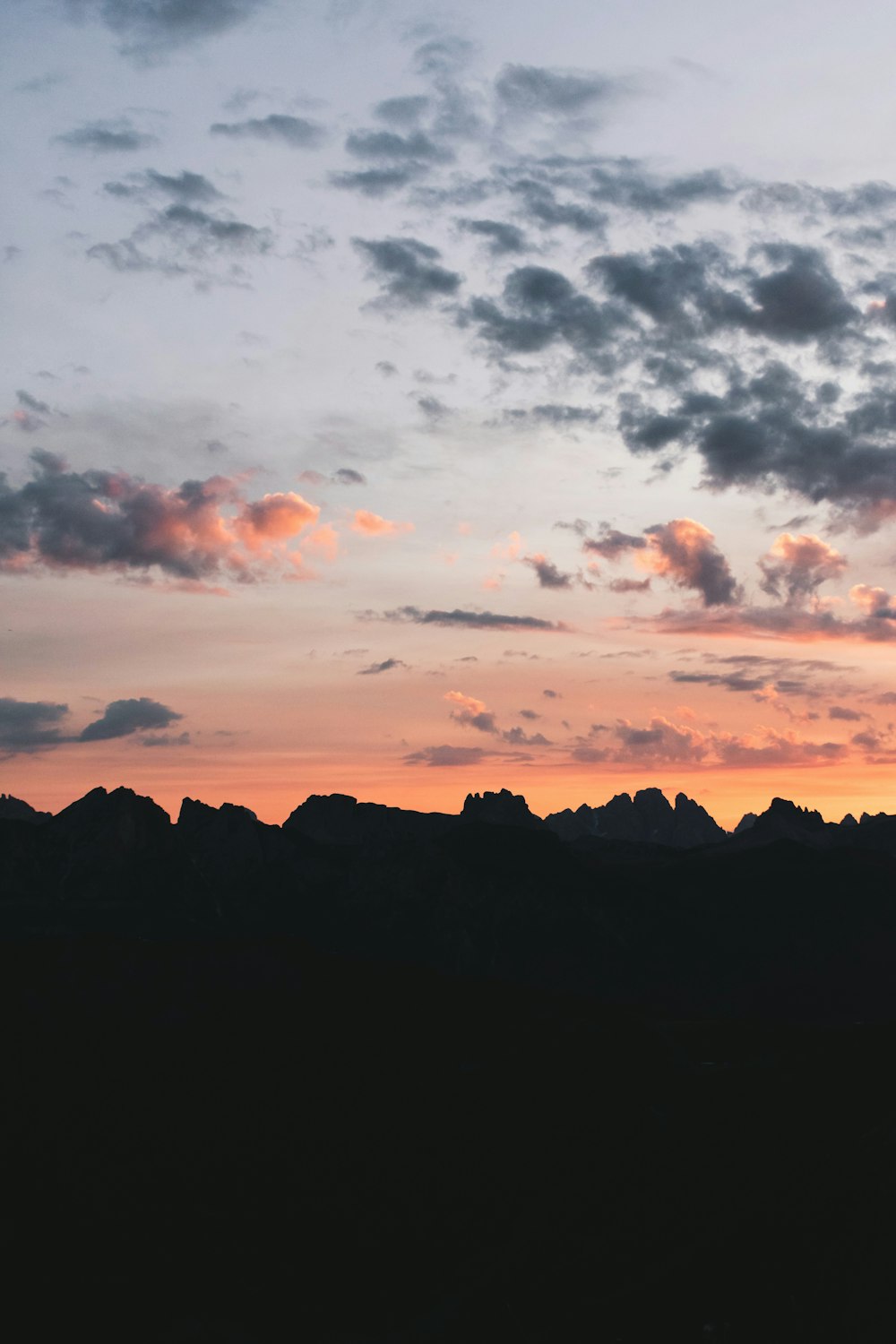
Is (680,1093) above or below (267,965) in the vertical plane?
below

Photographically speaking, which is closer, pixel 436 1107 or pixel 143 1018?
pixel 436 1107

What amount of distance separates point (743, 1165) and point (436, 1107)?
986 inches

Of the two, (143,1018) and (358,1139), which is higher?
(143,1018)

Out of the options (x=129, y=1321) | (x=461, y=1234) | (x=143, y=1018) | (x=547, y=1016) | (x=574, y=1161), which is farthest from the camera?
(x=547, y=1016)

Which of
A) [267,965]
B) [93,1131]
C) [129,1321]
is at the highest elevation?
[267,965]

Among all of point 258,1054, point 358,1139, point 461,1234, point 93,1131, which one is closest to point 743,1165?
point 461,1234

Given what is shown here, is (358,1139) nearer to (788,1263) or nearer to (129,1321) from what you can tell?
(129,1321)

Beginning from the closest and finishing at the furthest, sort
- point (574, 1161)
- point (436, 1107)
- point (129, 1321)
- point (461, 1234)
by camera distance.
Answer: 1. point (129, 1321)
2. point (461, 1234)
3. point (574, 1161)
4. point (436, 1107)

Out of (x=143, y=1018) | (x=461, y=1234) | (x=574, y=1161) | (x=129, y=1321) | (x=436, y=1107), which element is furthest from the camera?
(x=143, y=1018)

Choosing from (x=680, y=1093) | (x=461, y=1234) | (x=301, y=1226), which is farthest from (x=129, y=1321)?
(x=680, y=1093)

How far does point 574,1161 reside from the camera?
94.8m

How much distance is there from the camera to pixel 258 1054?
10825 centimetres

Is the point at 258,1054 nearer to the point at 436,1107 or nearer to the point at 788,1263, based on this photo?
the point at 436,1107

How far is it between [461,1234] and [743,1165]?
69.7 ft
